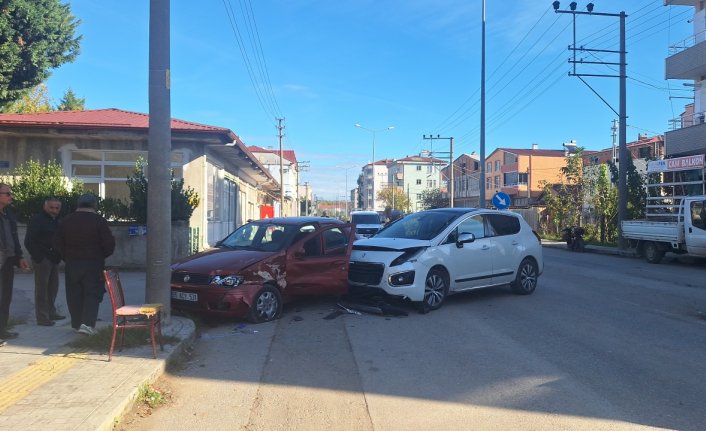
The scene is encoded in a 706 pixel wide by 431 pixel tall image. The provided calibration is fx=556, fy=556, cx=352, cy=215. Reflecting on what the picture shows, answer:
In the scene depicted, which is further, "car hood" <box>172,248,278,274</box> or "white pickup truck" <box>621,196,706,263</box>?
"white pickup truck" <box>621,196,706,263</box>

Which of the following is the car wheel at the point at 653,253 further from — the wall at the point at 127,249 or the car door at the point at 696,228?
the wall at the point at 127,249

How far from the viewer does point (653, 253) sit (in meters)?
19.2

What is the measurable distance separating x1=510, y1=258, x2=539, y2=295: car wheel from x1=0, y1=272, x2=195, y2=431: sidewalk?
6332 mm

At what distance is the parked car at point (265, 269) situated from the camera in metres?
7.85

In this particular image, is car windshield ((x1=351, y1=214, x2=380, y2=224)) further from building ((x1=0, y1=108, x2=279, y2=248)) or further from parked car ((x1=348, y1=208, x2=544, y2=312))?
parked car ((x1=348, y1=208, x2=544, y2=312))

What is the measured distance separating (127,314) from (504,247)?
6.95 meters

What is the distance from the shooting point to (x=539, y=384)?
548 cm

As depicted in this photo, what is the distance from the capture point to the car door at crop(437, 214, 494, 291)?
31.0 ft

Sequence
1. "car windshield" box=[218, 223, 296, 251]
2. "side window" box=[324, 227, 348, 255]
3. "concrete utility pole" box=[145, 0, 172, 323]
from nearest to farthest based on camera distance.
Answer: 1. "concrete utility pole" box=[145, 0, 172, 323]
2. "car windshield" box=[218, 223, 296, 251]
3. "side window" box=[324, 227, 348, 255]

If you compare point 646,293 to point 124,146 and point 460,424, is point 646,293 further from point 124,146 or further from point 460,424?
point 124,146

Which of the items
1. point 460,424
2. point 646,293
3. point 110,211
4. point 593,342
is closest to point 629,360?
point 593,342

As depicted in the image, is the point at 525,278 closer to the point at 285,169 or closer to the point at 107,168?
the point at 107,168

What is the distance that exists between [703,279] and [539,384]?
446 inches

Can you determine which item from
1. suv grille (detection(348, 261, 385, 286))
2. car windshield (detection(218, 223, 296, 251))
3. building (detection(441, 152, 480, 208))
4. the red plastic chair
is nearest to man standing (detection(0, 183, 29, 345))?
the red plastic chair
